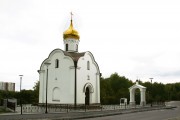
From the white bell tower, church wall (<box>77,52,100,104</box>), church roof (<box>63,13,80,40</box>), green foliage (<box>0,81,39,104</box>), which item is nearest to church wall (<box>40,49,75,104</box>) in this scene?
church wall (<box>77,52,100,104</box>)

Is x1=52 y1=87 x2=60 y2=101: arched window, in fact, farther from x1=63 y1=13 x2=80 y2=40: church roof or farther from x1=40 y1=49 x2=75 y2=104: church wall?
x1=63 y1=13 x2=80 y2=40: church roof

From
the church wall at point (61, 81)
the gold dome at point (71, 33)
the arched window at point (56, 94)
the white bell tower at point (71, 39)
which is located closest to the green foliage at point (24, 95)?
the church wall at point (61, 81)

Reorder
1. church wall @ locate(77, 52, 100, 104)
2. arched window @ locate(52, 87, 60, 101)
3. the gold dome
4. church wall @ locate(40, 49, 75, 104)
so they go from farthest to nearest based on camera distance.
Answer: the gold dome
arched window @ locate(52, 87, 60, 101)
church wall @ locate(77, 52, 100, 104)
church wall @ locate(40, 49, 75, 104)

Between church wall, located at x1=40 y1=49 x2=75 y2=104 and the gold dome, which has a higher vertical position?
the gold dome

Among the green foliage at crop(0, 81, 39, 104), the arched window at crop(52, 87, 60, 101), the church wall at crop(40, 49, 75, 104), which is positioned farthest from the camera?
the green foliage at crop(0, 81, 39, 104)

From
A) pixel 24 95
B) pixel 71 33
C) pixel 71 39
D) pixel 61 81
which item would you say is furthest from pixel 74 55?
pixel 24 95

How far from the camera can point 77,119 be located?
787 inches

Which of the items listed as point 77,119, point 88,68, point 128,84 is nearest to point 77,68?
point 88,68

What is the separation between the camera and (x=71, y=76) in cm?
3497

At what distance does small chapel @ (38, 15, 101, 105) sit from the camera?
34.8 m

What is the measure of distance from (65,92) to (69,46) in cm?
770

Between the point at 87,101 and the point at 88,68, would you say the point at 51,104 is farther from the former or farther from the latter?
the point at 88,68

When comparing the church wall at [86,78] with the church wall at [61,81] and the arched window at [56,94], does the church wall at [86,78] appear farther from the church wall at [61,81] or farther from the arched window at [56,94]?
the arched window at [56,94]

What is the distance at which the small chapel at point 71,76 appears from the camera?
34844 mm
